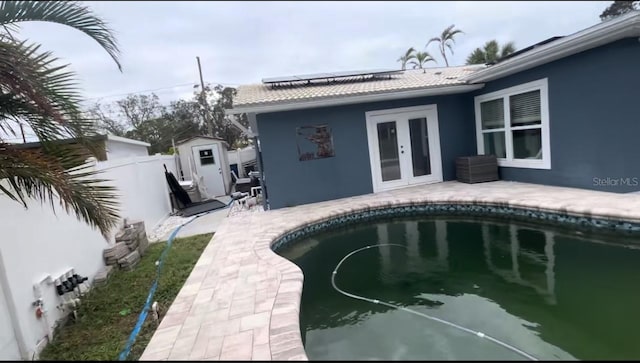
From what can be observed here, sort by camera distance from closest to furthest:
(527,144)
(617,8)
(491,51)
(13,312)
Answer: (13,312)
(527,144)
(491,51)
(617,8)

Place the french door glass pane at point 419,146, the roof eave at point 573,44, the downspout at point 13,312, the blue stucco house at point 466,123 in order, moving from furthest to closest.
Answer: the french door glass pane at point 419,146 → the blue stucco house at point 466,123 → the roof eave at point 573,44 → the downspout at point 13,312

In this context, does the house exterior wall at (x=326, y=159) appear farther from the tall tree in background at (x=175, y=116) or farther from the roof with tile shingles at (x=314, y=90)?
the tall tree in background at (x=175, y=116)

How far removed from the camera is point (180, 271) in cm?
487

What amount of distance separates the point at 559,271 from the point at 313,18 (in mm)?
7175

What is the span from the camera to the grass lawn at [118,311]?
3.05 m

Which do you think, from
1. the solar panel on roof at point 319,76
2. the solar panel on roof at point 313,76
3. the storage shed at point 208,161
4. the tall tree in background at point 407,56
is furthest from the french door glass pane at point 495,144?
the tall tree in background at point 407,56

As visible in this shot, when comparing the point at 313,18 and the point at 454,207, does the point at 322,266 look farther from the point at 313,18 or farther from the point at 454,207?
the point at 313,18

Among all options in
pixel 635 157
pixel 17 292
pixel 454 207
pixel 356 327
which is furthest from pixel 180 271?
pixel 635 157

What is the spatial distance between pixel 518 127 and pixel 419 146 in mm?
2511

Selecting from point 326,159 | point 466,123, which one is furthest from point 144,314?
point 466,123

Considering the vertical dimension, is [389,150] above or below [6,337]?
above

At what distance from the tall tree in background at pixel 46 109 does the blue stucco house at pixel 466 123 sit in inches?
192

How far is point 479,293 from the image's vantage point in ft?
12.7

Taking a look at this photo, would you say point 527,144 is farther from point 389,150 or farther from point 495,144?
point 389,150
